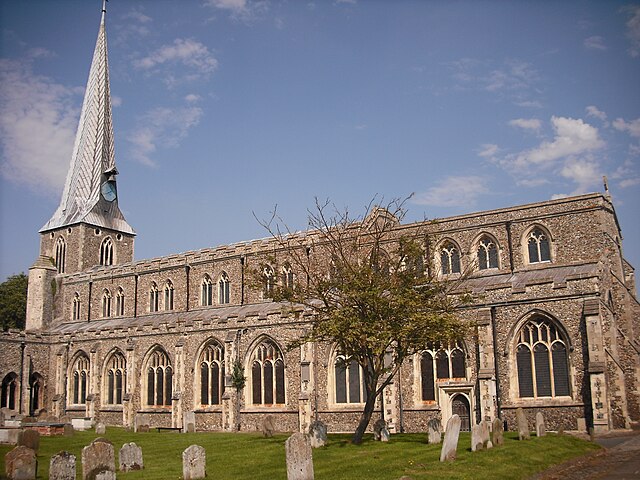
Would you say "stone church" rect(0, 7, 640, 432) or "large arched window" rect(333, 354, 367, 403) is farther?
"large arched window" rect(333, 354, 367, 403)

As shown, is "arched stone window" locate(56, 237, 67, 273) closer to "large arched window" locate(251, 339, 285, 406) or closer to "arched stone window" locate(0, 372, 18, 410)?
"arched stone window" locate(0, 372, 18, 410)

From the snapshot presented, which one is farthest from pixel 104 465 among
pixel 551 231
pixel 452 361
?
pixel 551 231

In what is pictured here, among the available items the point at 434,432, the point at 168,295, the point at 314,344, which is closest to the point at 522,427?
the point at 434,432

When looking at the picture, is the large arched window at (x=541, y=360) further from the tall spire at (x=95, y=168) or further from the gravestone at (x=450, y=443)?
the tall spire at (x=95, y=168)

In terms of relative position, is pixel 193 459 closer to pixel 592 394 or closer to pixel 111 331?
pixel 592 394

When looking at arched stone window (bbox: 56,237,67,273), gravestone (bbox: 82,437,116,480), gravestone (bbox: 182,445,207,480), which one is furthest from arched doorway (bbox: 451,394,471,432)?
arched stone window (bbox: 56,237,67,273)

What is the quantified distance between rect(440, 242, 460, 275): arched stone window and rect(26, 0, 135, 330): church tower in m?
29.7

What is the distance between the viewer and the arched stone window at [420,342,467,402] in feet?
94.3

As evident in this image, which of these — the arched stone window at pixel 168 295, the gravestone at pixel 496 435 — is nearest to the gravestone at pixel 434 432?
the gravestone at pixel 496 435

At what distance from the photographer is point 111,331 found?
41406mm

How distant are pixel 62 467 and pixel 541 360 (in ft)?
61.0

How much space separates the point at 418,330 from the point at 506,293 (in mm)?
6922

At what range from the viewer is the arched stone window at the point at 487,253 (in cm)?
3319

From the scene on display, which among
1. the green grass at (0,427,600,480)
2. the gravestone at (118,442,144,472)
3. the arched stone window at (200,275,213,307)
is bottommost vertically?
the green grass at (0,427,600,480)
